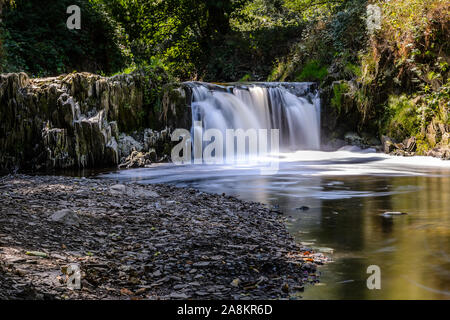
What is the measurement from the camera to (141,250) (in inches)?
200

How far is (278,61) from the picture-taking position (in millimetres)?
24672

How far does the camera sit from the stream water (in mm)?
4629

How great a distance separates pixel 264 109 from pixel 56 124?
317 inches

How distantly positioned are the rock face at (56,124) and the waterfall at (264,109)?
3.57 m

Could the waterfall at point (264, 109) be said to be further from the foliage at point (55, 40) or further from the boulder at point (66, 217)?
the boulder at point (66, 217)

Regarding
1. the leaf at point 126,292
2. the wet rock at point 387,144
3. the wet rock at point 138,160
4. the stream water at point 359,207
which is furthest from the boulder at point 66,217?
the wet rock at point 387,144

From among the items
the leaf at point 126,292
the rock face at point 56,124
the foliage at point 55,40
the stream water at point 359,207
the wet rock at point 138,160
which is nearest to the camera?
the leaf at point 126,292

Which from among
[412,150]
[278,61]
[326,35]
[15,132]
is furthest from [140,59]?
[412,150]

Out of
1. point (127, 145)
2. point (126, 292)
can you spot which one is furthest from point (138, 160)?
point (126, 292)

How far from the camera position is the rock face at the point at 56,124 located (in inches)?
523

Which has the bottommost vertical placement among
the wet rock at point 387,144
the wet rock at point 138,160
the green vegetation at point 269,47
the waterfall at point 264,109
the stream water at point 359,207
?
the stream water at point 359,207
